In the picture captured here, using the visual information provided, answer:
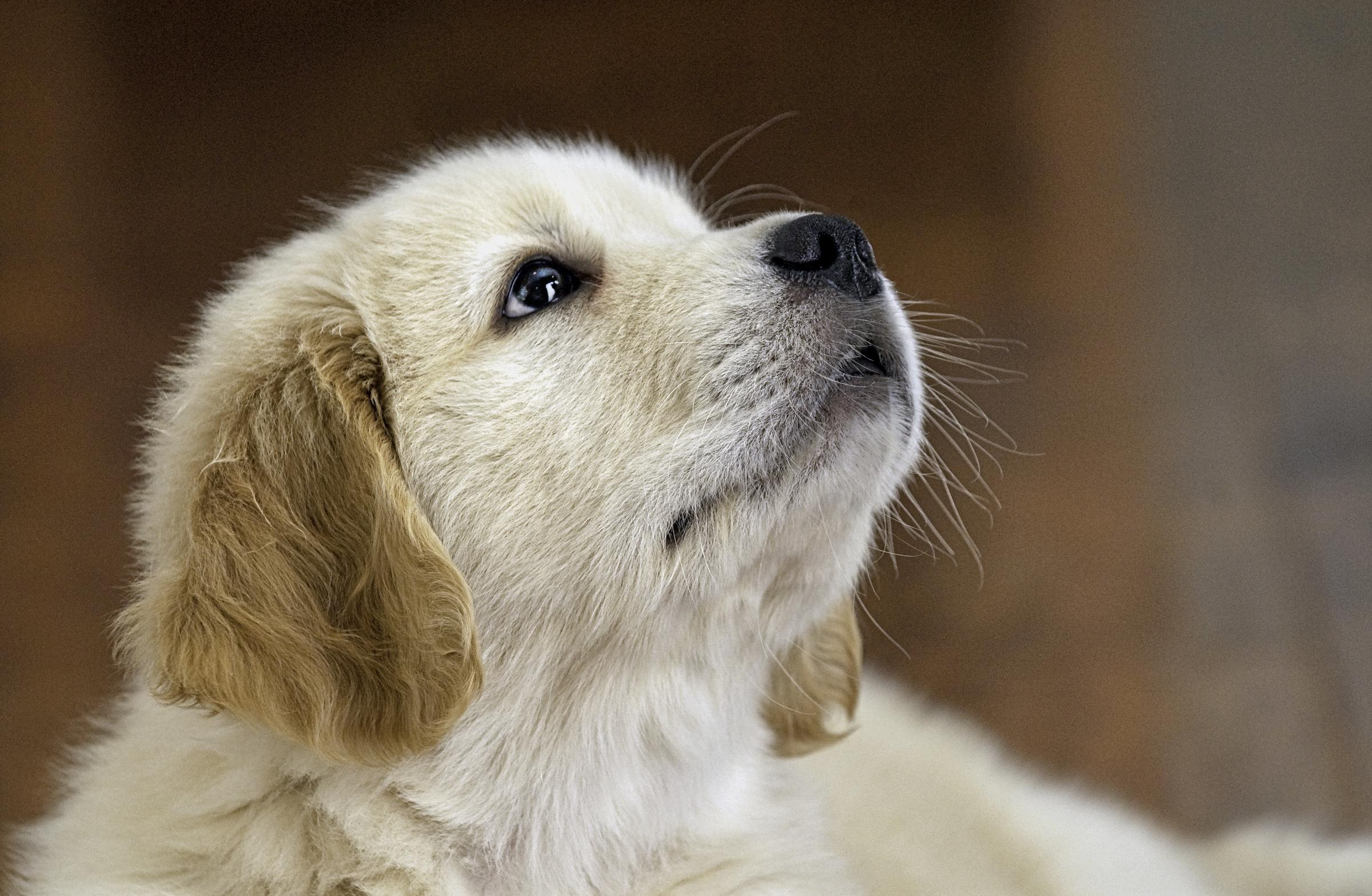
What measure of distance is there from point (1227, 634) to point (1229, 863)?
105 cm

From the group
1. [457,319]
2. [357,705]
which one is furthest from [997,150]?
[357,705]

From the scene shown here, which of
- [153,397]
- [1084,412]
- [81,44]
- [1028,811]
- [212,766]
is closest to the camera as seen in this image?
[212,766]

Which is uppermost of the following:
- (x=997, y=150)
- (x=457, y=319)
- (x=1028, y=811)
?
(x=457, y=319)

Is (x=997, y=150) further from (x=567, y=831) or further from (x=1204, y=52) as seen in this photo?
(x=567, y=831)

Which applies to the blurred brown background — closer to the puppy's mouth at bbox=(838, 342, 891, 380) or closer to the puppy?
the puppy

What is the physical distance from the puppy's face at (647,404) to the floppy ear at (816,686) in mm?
338

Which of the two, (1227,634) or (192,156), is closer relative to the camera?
(192,156)

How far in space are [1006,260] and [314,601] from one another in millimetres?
3000

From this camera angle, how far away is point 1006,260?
417 cm

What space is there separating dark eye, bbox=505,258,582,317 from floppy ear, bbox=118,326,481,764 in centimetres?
24

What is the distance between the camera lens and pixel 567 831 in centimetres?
172

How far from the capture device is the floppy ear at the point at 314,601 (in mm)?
1529

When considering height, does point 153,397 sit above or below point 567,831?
above

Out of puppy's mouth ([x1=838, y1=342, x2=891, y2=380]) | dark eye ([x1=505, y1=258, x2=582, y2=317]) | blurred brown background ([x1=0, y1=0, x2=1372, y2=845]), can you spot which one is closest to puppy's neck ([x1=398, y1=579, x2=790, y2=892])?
puppy's mouth ([x1=838, y1=342, x2=891, y2=380])
